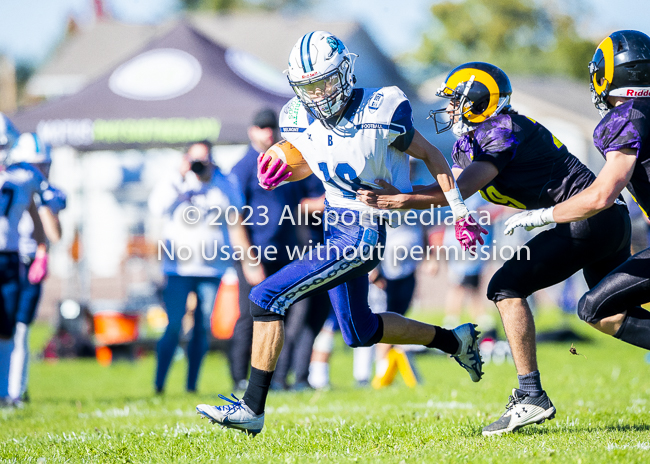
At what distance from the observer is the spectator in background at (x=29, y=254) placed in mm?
6137

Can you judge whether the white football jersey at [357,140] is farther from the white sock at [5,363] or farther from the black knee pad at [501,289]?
the white sock at [5,363]

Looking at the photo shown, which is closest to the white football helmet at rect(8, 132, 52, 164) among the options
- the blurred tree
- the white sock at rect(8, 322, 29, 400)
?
the white sock at rect(8, 322, 29, 400)

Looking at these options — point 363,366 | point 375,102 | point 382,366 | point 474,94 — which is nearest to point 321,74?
point 375,102

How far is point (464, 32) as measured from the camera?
157ft

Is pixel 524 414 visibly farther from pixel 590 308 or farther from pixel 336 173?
pixel 336 173

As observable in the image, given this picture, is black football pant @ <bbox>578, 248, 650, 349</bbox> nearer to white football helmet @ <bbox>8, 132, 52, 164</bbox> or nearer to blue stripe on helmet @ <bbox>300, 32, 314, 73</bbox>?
blue stripe on helmet @ <bbox>300, 32, 314, 73</bbox>

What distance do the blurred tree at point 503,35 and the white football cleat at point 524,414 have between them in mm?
43536

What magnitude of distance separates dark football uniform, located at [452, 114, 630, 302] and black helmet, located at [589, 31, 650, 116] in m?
0.42

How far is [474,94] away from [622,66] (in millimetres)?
719

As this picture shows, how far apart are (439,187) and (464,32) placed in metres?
46.2

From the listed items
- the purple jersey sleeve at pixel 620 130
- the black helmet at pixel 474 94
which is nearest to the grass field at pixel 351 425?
the purple jersey sleeve at pixel 620 130

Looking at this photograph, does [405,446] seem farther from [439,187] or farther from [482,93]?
[482,93]

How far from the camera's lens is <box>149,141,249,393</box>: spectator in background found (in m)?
6.64

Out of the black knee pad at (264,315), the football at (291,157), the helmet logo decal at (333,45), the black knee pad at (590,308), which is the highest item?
the helmet logo decal at (333,45)
